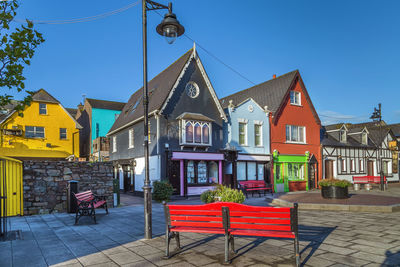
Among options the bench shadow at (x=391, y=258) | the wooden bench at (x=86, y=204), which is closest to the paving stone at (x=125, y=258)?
the wooden bench at (x=86, y=204)

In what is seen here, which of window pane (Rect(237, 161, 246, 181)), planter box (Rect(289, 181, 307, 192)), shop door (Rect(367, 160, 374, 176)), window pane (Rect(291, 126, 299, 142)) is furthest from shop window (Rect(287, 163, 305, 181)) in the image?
shop door (Rect(367, 160, 374, 176))

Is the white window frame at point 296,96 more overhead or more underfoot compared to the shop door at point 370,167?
more overhead

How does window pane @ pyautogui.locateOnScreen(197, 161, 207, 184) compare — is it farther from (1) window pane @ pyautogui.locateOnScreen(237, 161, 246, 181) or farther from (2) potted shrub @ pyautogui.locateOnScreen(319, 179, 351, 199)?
(2) potted shrub @ pyautogui.locateOnScreen(319, 179, 351, 199)

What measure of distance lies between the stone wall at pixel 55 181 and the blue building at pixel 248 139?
10683mm

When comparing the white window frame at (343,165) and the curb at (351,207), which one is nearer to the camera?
the curb at (351,207)

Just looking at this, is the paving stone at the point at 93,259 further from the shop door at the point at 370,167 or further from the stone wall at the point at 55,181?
the shop door at the point at 370,167

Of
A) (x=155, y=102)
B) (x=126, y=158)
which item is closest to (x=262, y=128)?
(x=155, y=102)

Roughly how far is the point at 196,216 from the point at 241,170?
58.6 feet

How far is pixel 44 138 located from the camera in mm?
30656

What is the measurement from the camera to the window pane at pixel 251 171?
24.2m

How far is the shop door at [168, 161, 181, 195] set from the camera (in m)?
19.5

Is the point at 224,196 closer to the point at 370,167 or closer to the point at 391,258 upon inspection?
the point at 391,258

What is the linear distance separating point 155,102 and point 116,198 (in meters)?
7.99

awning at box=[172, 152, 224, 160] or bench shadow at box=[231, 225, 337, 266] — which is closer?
bench shadow at box=[231, 225, 337, 266]
